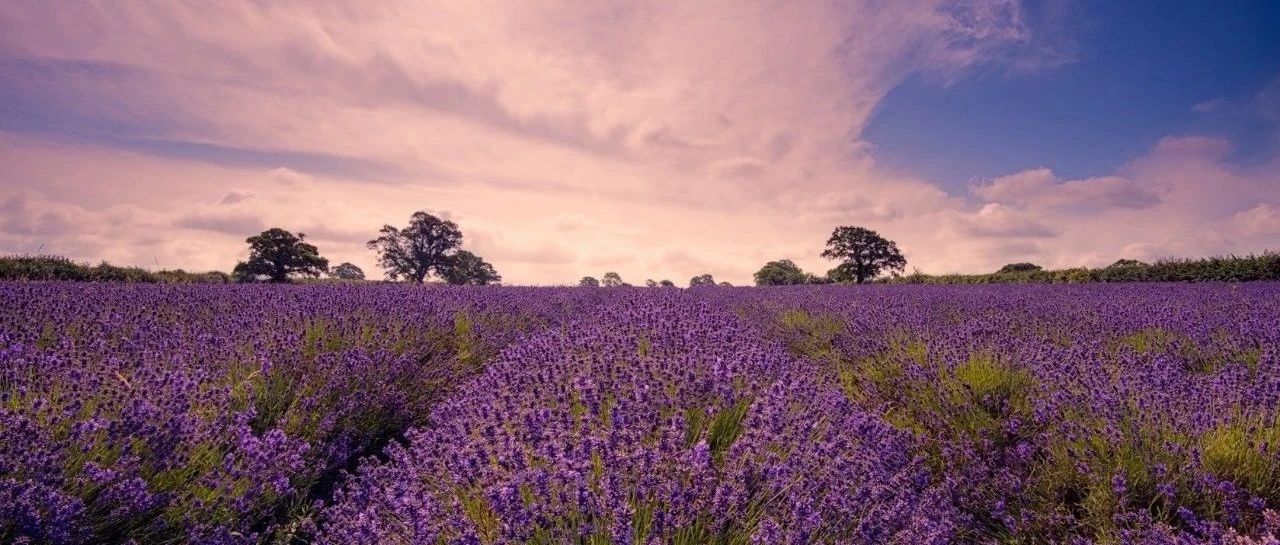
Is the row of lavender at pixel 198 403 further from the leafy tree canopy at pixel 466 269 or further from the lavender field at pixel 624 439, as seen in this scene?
the leafy tree canopy at pixel 466 269

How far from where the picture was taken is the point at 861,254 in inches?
1401

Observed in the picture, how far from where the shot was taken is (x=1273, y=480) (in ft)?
8.21

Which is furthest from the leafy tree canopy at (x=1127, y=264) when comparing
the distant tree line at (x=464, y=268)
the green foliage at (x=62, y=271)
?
the green foliage at (x=62, y=271)

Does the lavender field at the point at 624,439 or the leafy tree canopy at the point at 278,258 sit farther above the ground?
the leafy tree canopy at the point at 278,258

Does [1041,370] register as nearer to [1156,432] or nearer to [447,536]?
[1156,432]

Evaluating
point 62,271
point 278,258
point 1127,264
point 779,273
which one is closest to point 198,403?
point 62,271

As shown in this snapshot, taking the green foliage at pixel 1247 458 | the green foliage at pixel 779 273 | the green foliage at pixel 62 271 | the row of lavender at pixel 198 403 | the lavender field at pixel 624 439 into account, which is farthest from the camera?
the green foliage at pixel 779 273

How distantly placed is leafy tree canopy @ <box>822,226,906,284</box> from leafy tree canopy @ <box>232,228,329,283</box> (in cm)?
2492

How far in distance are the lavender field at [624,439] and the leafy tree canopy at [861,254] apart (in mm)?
31563

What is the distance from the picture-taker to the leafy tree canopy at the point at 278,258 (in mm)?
29047

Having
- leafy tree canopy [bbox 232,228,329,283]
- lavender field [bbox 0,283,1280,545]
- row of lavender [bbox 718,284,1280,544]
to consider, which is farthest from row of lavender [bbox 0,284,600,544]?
leafy tree canopy [bbox 232,228,329,283]

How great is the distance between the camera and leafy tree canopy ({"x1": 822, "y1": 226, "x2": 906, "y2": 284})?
35.3 meters

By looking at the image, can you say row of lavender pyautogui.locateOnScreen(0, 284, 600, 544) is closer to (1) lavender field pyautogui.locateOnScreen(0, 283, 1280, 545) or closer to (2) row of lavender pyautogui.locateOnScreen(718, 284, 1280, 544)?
(1) lavender field pyautogui.locateOnScreen(0, 283, 1280, 545)

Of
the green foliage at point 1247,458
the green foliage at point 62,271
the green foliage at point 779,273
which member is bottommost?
the green foliage at point 1247,458
